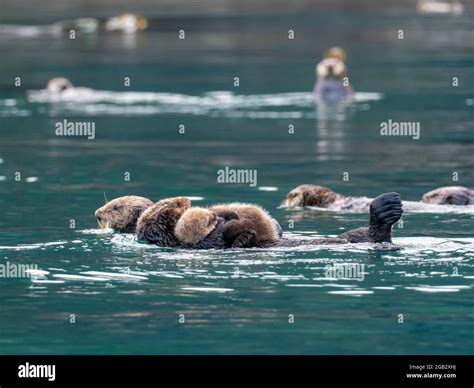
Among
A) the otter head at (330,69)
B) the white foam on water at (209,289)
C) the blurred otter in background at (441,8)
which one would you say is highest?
the blurred otter in background at (441,8)

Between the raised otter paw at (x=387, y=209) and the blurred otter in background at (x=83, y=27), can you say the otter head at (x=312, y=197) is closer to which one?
the raised otter paw at (x=387, y=209)

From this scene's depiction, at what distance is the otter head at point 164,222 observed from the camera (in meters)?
11.9

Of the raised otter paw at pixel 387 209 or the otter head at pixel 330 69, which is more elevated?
the otter head at pixel 330 69

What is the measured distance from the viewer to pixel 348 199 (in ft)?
48.7

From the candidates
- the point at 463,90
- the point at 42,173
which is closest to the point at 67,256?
the point at 42,173

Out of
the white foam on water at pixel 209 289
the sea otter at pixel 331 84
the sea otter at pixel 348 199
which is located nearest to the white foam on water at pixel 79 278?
the white foam on water at pixel 209 289

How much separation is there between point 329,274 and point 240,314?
1.24m

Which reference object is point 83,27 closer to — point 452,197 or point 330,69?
point 330,69

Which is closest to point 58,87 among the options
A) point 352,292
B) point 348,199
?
point 348,199

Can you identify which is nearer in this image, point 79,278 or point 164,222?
point 79,278

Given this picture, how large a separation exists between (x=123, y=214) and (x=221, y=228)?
5.05ft

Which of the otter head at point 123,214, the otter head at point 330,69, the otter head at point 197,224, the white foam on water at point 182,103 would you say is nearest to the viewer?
the otter head at point 197,224

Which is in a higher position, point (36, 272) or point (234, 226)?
point (234, 226)
